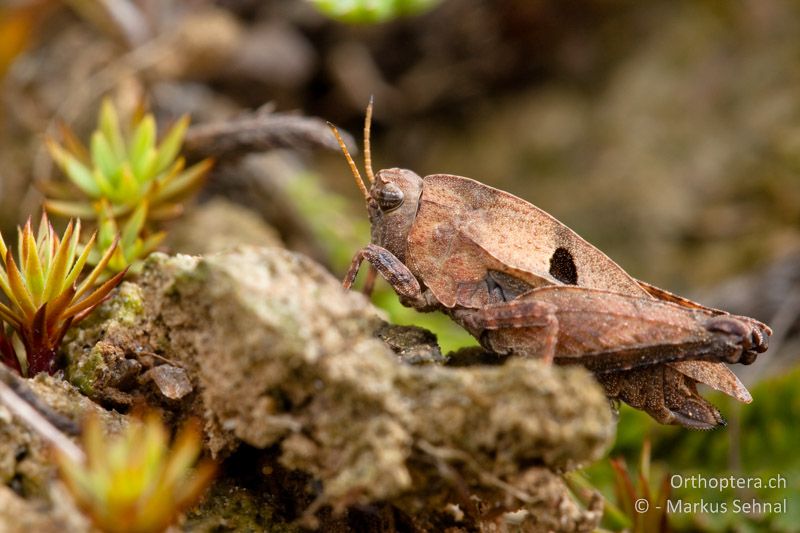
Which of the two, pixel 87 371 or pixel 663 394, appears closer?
pixel 87 371

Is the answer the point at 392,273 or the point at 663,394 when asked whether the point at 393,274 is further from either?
the point at 663,394

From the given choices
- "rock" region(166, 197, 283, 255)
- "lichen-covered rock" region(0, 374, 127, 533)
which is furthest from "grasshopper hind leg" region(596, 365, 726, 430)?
"rock" region(166, 197, 283, 255)

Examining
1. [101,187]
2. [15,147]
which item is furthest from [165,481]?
[15,147]

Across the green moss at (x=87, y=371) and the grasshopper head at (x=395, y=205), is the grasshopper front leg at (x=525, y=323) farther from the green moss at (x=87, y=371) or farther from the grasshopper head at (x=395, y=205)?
the green moss at (x=87, y=371)

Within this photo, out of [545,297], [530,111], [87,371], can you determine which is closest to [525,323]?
[545,297]

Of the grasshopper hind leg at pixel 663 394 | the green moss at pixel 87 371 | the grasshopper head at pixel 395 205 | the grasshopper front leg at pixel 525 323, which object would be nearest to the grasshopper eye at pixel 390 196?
the grasshopper head at pixel 395 205

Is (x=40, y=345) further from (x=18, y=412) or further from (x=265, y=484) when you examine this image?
(x=265, y=484)

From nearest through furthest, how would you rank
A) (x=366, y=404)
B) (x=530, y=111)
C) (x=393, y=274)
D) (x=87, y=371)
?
(x=366, y=404), (x=87, y=371), (x=393, y=274), (x=530, y=111)
